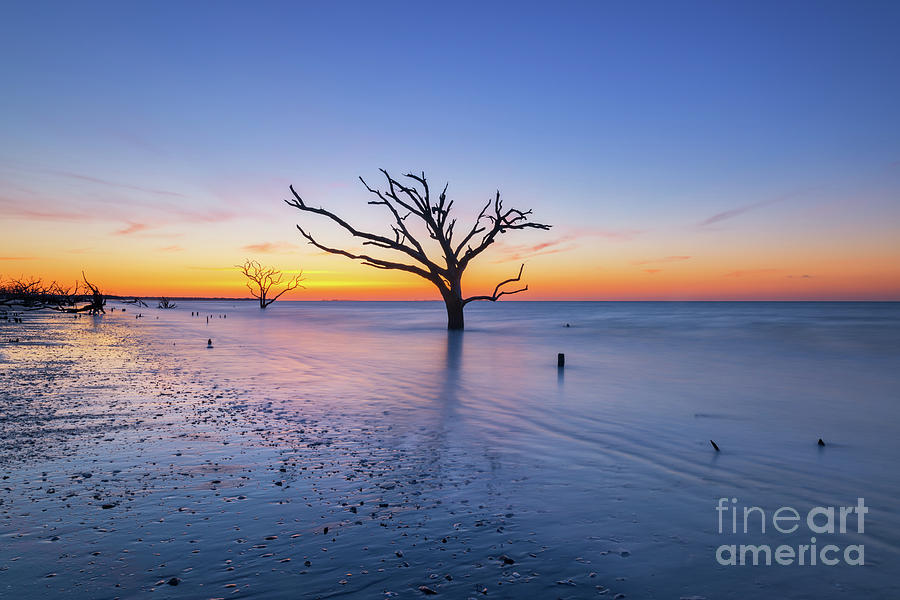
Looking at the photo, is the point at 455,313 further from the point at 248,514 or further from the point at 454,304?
the point at 248,514

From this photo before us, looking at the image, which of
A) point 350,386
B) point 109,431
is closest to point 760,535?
point 109,431

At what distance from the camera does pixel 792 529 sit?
4.83 m

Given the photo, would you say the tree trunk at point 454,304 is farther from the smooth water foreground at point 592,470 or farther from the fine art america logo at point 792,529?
the fine art america logo at point 792,529

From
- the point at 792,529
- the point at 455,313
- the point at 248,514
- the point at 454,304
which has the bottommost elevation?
the point at 792,529

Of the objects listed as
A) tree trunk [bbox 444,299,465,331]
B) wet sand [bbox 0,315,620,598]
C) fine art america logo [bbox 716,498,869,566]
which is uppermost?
tree trunk [bbox 444,299,465,331]

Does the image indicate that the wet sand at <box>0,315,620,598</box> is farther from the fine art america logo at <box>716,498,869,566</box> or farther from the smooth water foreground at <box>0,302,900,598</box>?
the fine art america logo at <box>716,498,869,566</box>

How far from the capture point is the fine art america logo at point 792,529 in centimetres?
427

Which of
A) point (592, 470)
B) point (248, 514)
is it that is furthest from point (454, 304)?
point (248, 514)

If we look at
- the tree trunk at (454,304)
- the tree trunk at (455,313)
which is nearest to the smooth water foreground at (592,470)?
the tree trunk at (454,304)

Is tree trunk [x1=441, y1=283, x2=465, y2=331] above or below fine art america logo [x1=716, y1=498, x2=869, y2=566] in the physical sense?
above

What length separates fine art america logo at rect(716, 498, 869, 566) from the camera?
4.27m

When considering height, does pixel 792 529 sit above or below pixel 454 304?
below

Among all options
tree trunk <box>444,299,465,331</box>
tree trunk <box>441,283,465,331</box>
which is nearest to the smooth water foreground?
tree trunk <box>441,283,465,331</box>

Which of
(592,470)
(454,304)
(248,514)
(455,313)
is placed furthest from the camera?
(455,313)
